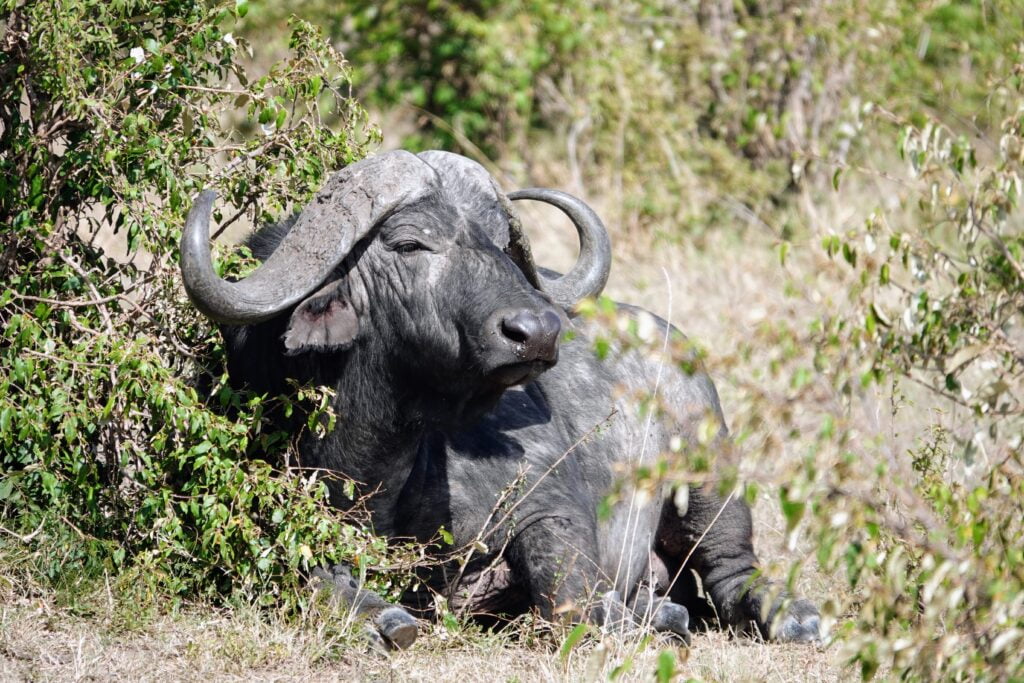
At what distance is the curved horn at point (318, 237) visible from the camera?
162 inches

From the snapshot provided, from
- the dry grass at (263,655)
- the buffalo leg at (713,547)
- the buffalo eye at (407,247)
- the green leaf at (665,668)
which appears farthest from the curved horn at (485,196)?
the green leaf at (665,668)

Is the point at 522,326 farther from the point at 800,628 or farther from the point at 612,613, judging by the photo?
the point at 800,628

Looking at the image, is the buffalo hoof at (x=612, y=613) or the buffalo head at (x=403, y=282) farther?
the buffalo hoof at (x=612, y=613)

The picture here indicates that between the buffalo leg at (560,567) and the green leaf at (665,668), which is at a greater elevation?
the green leaf at (665,668)

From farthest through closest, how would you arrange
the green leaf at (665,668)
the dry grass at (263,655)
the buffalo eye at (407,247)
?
the buffalo eye at (407,247), the dry grass at (263,655), the green leaf at (665,668)

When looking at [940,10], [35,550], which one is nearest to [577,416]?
[35,550]

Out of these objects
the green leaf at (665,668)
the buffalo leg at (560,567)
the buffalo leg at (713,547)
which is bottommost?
the buffalo leg at (713,547)

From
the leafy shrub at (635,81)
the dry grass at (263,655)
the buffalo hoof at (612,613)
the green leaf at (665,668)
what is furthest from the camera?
the leafy shrub at (635,81)

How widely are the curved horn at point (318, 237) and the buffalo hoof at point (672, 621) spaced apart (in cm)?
174

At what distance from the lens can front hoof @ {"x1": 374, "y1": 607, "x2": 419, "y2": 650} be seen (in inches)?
165

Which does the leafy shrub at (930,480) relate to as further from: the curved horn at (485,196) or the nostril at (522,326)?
the curved horn at (485,196)

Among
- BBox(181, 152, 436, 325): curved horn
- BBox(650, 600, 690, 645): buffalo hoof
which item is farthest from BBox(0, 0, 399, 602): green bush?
BBox(650, 600, 690, 645): buffalo hoof

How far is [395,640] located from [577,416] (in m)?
1.46

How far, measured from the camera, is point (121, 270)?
4871 mm
